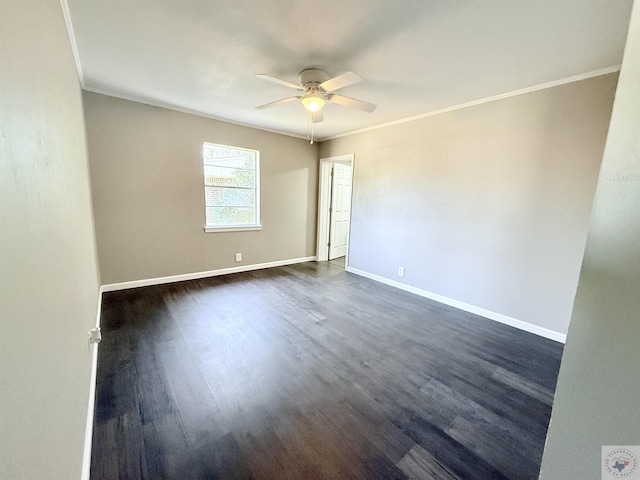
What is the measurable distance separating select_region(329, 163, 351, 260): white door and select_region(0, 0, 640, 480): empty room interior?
1006 millimetres

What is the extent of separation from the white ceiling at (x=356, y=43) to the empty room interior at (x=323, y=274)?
21mm

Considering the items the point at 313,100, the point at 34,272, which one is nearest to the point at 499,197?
the point at 313,100

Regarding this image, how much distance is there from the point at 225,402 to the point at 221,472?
1.41ft

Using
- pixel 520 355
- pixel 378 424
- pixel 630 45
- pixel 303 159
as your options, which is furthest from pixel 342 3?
pixel 303 159

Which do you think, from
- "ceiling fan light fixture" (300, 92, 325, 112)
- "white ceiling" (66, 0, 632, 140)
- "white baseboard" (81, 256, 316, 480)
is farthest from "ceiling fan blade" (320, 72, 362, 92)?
"white baseboard" (81, 256, 316, 480)

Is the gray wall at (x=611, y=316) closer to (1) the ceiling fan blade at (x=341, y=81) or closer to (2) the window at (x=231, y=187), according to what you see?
(1) the ceiling fan blade at (x=341, y=81)

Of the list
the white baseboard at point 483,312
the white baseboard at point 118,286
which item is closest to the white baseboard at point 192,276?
the white baseboard at point 118,286

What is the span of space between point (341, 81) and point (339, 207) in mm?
3622

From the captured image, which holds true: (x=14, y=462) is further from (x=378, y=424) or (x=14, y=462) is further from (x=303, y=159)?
(x=303, y=159)

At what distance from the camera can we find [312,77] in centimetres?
222

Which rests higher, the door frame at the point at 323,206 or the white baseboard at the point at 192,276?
the door frame at the point at 323,206

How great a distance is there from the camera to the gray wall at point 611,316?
0.44 metres

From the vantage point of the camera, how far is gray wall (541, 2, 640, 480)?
44 centimetres

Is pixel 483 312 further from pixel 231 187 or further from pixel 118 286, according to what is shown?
pixel 118 286
